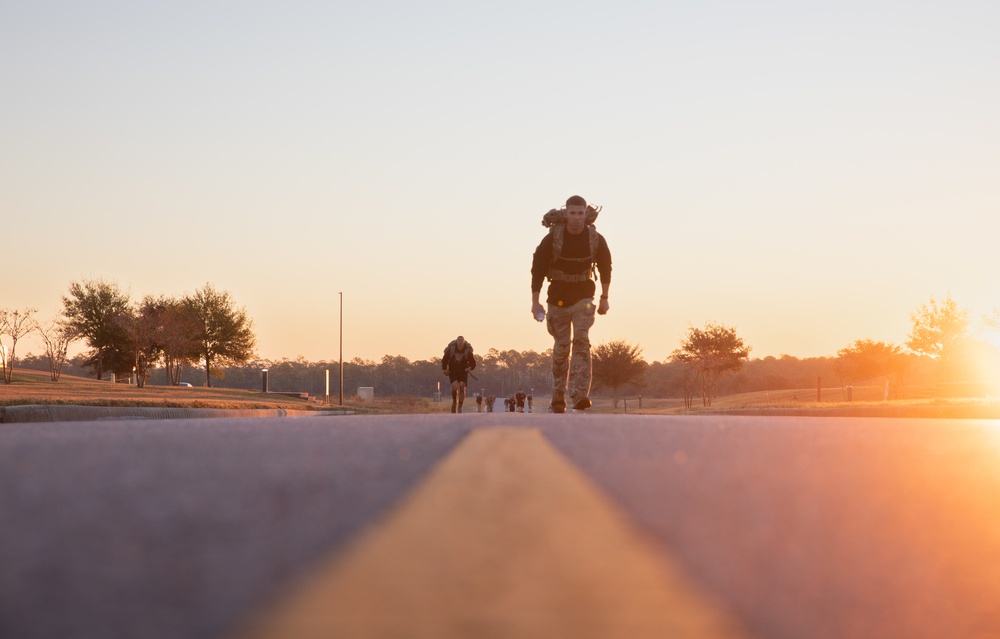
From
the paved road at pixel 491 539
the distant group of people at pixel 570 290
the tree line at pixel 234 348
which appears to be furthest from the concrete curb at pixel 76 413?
the tree line at pixel 234 348

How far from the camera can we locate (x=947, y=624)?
1.83 metres

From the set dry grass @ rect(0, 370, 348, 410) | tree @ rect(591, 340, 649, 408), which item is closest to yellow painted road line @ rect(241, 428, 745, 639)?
dry grass @ rect(0, 370, 348, 410)

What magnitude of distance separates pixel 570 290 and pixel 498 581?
10561mm

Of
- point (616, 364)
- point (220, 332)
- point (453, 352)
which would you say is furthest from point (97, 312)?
point (453, 352)

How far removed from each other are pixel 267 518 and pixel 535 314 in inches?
384

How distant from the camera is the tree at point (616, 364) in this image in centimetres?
9106

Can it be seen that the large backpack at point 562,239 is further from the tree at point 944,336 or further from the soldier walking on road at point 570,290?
the tree at point 944,336

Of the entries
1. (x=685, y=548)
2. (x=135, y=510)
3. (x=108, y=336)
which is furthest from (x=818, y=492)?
(x=108, y=336)

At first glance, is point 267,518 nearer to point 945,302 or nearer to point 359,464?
point 359,464

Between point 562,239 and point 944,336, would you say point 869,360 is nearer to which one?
point 944,336

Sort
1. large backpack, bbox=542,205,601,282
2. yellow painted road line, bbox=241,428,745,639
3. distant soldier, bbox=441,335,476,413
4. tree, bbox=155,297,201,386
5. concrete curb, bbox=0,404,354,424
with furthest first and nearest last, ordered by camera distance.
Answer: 1. tree, bbox=155,297,201,386
2. distant soldier, bbox=441,335,476,413
3. large backpack, bbox=542,205,601,282
4. concrete curb, bbox=0,404,354,424
5. yellow painted road line, bbox=241,428,745,639

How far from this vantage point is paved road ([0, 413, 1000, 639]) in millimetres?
1821

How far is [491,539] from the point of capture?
2.52 meters

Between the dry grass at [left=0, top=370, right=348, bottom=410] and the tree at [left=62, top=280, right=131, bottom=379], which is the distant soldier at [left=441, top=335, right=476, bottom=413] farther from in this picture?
the tree at [left=62, top=280, right=131, bottom=379]
